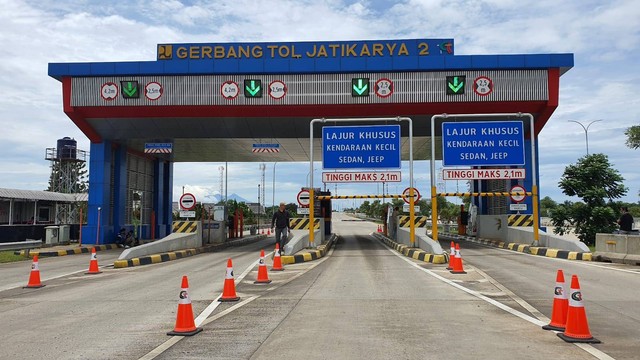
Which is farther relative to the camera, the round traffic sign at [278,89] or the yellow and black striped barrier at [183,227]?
the round traffic sign at [278,89]

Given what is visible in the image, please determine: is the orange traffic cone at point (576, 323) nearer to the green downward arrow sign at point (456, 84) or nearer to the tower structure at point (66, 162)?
the green downward arrow sign at point (456, 84)

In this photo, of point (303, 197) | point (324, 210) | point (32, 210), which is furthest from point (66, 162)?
point (303, 197)

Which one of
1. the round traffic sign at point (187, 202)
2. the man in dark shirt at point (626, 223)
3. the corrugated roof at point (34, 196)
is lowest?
the man in dark shirt at point (626, 223)

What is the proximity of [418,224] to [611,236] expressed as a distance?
316 inches

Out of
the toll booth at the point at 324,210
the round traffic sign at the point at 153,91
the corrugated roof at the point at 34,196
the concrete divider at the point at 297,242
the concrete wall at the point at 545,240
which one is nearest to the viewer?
the concrete wall at the point at 545,240

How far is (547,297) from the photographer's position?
9.09m

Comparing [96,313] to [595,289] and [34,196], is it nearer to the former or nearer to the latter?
[595,289]

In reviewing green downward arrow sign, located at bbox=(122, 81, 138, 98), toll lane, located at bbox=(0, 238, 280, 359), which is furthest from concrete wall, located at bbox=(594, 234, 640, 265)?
green downward arrow sign, located at bbox=(122, 81, 138, 98)

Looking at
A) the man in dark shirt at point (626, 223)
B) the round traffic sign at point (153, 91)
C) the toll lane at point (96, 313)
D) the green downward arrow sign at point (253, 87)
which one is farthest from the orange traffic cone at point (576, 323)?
→ the round traffic sign at point (153, 91)

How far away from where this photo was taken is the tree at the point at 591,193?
24031 millimetres

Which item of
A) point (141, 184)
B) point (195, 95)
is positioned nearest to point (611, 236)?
point (195, 95)

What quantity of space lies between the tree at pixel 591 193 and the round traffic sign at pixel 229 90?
1629 cm

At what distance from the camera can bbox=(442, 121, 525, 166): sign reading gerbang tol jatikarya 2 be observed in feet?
64.1

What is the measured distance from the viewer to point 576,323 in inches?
236
